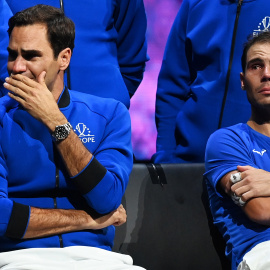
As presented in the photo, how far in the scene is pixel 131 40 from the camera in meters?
3.28

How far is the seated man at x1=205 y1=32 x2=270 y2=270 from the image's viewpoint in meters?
2.54

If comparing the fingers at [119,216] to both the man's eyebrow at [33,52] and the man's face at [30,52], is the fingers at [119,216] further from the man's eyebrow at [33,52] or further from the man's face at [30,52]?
the man's eyebrow at [33,52]

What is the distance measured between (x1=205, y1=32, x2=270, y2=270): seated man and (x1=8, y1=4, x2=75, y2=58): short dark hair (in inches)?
28.2

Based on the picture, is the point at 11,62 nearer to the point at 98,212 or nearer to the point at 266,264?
the point at 98,212

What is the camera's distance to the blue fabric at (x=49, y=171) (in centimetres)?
237

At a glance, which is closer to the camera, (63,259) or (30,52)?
(63,259)

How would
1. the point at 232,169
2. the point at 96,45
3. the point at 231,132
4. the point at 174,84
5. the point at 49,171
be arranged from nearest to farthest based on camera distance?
1. the point at 49,171
2. the point at 232,169
3. the point at 231,132
4. the point at 96,45
5. the point at 174,84

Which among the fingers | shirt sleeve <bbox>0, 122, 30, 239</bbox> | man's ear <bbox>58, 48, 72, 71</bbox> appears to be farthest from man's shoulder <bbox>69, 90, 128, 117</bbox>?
shirt sleeve <bbox>0, 122, 30, 239</bbox>

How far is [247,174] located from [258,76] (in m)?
0.49

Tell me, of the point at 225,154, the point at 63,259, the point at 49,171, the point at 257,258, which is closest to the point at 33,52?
the point at 49,171

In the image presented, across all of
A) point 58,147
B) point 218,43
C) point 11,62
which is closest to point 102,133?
point 58,147

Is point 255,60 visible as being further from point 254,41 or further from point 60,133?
point 60,133

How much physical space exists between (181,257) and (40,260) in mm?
769

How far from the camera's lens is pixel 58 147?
2.38m
